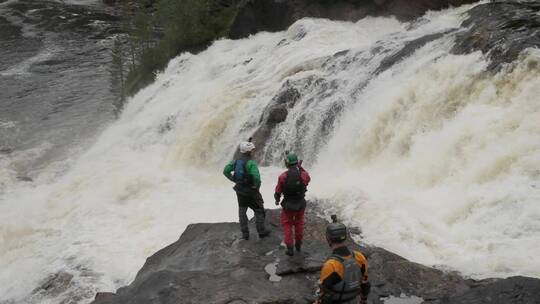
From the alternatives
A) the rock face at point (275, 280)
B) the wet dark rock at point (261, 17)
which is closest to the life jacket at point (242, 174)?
the rock face at point (275, 280)

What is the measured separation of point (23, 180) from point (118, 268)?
35.4 ft

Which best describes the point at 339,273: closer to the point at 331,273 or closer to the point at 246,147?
the point at 331,273

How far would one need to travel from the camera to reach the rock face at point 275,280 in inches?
287

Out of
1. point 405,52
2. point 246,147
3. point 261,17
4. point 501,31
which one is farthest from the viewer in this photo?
point 261,17

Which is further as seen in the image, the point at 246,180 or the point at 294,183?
the point at 246,180

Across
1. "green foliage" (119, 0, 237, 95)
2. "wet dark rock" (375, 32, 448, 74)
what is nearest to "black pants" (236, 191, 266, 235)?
"wet dark rock" (375, 32, 448, 74)

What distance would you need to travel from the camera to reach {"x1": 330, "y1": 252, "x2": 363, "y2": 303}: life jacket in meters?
5.58

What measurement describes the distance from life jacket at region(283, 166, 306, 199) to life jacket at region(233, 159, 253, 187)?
86cm

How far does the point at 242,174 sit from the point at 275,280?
1.77 meters

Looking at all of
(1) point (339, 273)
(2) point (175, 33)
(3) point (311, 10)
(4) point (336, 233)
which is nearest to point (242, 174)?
(4) point (336, 233)

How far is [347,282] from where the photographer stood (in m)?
5.60

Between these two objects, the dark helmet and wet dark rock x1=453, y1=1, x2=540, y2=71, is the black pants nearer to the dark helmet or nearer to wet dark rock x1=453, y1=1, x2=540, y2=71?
the dark helmet

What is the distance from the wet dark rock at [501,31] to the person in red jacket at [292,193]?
7.74 m


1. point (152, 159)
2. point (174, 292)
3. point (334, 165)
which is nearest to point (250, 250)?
point (174, 292)
